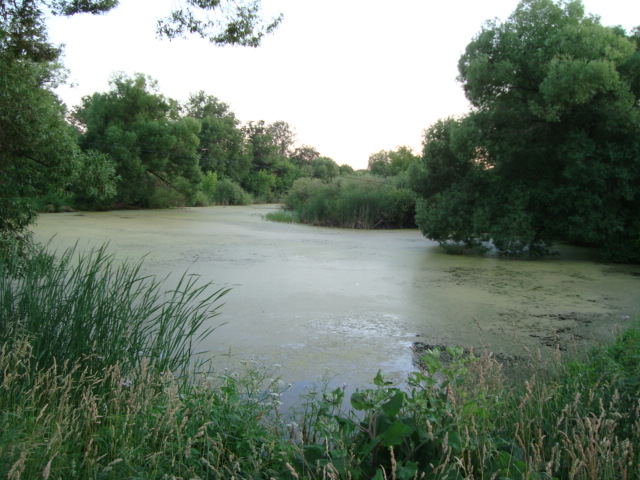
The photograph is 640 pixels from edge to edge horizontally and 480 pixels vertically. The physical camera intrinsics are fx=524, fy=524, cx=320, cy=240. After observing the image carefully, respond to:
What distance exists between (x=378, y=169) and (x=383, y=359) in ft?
63.6

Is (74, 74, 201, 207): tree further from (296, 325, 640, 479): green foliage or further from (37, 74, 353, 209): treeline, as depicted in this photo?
(296, 325, 640, 479): green foliage

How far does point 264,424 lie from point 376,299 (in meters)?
3.08

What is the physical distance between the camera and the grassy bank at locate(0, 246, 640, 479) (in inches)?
58.1

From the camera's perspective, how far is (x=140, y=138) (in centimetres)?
1803

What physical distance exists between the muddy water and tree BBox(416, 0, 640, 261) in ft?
1.81

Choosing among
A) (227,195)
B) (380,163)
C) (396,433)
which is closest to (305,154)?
(227,195)

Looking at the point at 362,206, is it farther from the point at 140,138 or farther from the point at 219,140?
the point at 219,140

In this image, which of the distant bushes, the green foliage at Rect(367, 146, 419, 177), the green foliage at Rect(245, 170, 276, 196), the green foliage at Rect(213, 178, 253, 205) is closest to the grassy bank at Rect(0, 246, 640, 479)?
the distant bushes

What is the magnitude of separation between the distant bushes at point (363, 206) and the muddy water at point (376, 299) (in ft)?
12.7

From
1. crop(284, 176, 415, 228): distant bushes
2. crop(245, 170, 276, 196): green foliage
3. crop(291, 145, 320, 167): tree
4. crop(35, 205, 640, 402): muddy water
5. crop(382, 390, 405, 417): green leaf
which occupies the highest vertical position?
crop(291, 145, 320, 167): tree

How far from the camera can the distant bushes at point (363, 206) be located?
13.3 metres

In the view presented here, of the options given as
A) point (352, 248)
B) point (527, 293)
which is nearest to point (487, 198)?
point (352, 248)

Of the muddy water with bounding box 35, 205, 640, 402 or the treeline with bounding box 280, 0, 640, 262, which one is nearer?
the muddy water with bounding box 35, 205, 640, 402

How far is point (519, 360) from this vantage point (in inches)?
129
